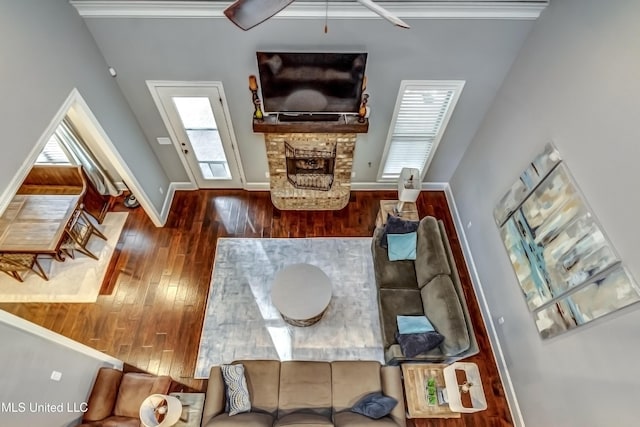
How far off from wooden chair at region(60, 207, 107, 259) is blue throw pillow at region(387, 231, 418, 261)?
4.11 meters

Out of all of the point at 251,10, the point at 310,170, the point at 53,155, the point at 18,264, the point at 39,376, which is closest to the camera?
the point at 251,10

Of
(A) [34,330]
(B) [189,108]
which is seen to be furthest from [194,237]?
(A) [34,330]

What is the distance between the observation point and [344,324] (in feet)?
14.9

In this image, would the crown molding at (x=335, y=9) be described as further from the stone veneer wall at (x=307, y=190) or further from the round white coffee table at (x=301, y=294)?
the round white coffee table at (x=301, y=294)

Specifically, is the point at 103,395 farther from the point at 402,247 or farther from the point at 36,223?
the point at 402,247

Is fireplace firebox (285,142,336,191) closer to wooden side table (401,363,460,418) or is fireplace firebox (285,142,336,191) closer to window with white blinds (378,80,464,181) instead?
window with white blinds (378,80,464,181)

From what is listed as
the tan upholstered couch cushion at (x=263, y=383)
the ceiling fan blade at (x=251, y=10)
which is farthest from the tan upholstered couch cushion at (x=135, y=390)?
the ceiling fan blade at (x=251, y=10)

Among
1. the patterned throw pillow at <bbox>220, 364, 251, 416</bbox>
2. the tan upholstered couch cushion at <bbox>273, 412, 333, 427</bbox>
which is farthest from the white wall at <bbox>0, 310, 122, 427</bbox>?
the tan upholstered couch cushion at <bbox>273, 412, 333, 427</bbox>

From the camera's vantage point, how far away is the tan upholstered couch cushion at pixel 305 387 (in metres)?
3.62

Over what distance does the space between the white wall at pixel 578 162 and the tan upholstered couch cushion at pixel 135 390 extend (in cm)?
386

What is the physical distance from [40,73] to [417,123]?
4131mm

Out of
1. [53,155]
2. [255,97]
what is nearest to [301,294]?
[255,97]

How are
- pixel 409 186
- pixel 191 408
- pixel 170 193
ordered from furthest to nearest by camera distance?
1. pixel 170 193
2. pixel 409 186
3. pixel 191 408

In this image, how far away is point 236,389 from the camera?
11.5 feet
